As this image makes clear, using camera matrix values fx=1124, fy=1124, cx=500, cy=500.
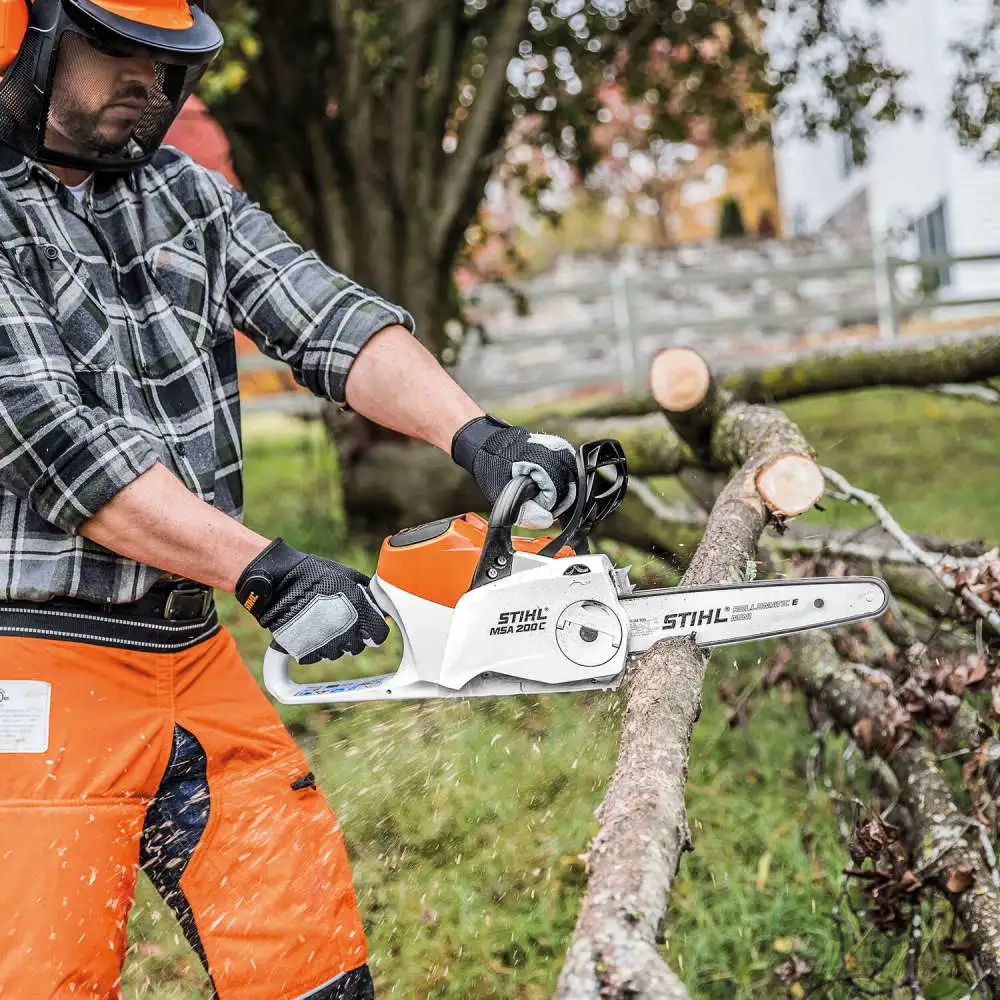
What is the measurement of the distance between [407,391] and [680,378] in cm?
128

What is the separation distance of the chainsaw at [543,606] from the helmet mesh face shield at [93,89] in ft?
2.83

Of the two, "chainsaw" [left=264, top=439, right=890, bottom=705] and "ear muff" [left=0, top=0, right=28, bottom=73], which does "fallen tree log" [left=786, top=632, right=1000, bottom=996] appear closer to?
"chainsaw" [left=264, top=439, right=890, bottom=705]

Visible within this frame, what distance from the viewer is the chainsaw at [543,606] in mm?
Answer: 1720

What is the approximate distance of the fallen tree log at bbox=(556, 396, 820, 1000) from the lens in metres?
1.16

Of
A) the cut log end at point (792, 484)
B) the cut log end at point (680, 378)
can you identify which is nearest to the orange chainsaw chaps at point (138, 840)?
the cut log end at point (792, 484)

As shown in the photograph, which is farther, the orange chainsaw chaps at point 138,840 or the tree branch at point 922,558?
the tree branch at point 922,558

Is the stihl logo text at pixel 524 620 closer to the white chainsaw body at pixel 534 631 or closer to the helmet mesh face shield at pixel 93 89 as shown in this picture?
the white chainsaw body at pixel 534 631

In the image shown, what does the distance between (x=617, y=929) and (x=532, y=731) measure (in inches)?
92.3

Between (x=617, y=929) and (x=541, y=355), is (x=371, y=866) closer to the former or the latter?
(x=617, y=929)

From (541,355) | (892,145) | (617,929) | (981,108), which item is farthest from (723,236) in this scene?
(617,929)

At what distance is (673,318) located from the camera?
12.9 meters

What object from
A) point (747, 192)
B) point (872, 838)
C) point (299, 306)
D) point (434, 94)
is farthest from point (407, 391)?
point (747, 192)

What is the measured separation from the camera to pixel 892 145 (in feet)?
61.9

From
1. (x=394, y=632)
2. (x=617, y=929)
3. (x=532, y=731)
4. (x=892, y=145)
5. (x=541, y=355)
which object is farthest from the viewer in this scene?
(x=892, y=145)
